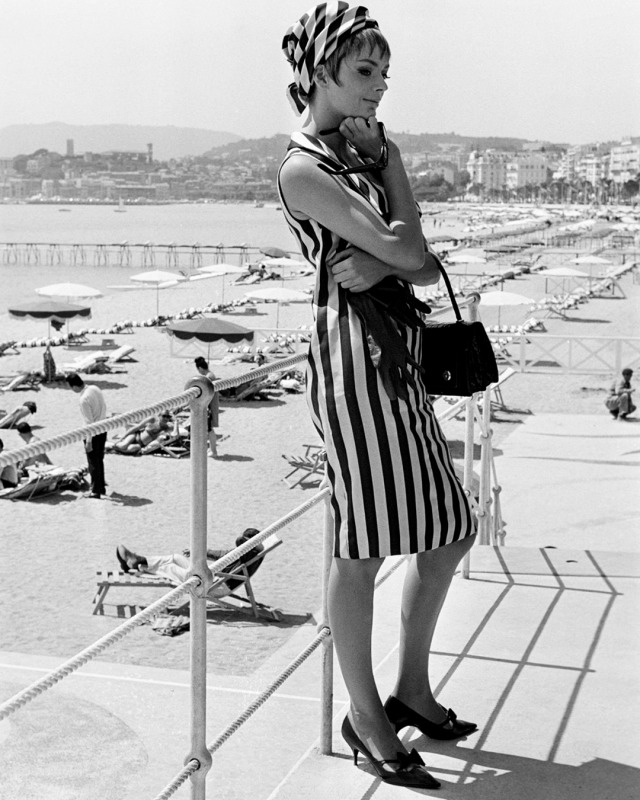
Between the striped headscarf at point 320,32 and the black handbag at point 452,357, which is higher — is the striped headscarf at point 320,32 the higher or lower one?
the higher one

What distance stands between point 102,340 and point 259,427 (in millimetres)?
12329

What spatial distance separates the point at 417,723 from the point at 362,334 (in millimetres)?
923

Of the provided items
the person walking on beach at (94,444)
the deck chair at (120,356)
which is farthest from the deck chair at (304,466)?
the deck chair at (120,356)

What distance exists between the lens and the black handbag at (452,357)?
2377mm

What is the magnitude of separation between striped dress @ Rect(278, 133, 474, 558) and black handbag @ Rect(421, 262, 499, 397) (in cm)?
15

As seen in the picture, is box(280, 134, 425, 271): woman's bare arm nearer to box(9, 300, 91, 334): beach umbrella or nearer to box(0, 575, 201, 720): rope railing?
box(0, 575, 201, 720): rope railing

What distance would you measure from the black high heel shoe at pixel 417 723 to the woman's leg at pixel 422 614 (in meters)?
0.01

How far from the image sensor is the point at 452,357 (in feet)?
7.80

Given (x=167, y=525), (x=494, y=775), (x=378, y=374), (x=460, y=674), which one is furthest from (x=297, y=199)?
(x=167, y=525)

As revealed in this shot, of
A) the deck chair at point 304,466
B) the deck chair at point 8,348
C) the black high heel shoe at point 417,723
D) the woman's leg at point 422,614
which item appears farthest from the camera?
the deck chair at point 8,348

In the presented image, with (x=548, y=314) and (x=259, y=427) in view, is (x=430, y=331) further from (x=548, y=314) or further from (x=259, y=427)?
(x=548, y=314)

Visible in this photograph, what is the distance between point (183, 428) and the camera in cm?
1578

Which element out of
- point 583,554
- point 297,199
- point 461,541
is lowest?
point 583,554

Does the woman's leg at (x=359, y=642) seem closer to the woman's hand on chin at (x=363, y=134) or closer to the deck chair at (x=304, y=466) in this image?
the woman's hand on chin at (x=363, y=134)
